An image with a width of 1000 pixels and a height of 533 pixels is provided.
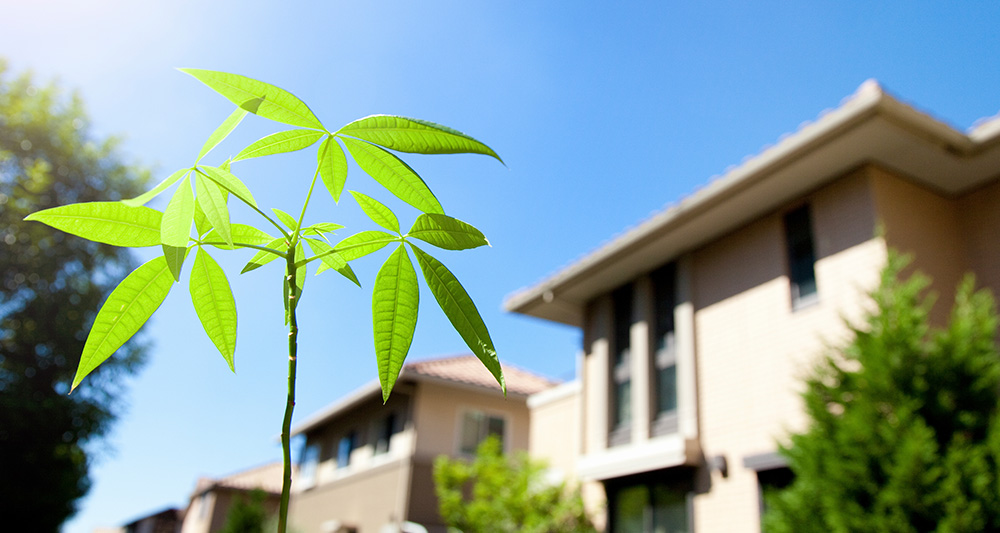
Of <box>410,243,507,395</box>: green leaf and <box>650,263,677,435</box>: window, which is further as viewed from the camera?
<box>650,263,677,435</box>: window

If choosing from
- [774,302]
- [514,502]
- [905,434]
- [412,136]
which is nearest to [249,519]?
[514,502]

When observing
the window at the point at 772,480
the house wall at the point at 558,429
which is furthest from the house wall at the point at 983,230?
the house wall at the point at 558,429

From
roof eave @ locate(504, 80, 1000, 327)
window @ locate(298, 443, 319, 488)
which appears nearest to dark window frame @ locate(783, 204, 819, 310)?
roof eave @ locate(504, 80, 1000, 327)

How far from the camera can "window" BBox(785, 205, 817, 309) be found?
855 cm

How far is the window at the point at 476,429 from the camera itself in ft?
53.2

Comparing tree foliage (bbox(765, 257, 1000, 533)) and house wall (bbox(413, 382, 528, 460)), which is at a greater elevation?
house wall (bbox(413, 382, 528, 460))

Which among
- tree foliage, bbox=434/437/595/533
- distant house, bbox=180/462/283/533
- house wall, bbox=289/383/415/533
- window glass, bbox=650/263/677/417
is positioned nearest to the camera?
window glass, bbox=650/263/677/417

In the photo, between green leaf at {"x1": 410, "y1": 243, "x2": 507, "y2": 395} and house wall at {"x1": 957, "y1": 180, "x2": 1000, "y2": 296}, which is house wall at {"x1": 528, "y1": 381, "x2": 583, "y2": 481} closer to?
house wall at {"x1": 957, "y1": 180, "x2": 1000, "y2": 296}

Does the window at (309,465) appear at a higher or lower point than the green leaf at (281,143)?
higher

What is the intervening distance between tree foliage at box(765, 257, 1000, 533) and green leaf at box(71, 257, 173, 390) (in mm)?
6132

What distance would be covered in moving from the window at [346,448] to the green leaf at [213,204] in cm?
1914

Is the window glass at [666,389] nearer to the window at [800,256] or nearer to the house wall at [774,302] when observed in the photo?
the house wall at [774,302]

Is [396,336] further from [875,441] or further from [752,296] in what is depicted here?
[752,296]

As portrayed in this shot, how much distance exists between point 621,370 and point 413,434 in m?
6.13
